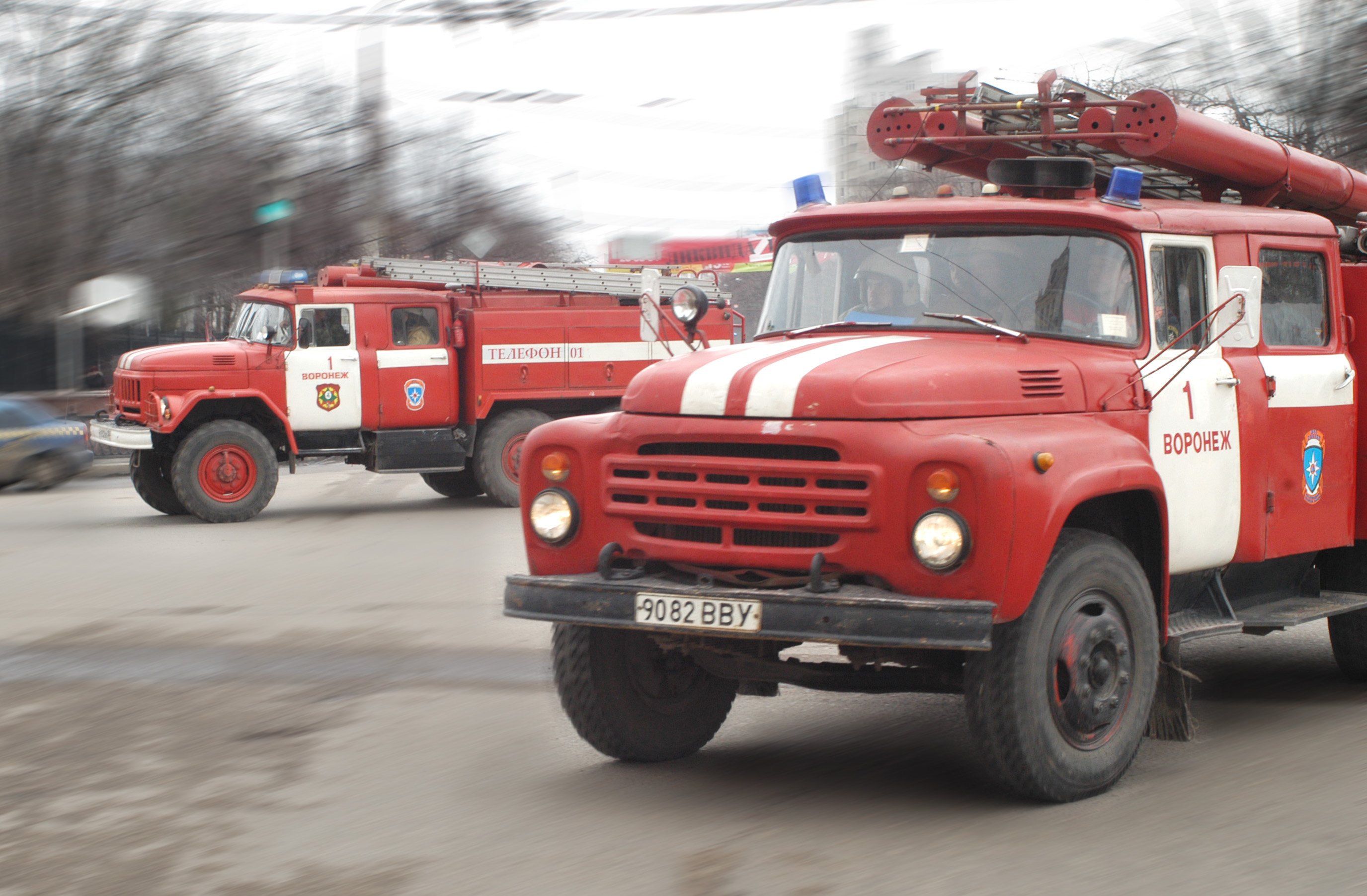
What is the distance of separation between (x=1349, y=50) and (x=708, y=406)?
1604 cm

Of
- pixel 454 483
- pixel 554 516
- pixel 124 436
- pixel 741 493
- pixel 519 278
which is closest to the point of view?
pixel 741 493

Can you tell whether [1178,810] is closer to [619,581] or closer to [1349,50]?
[619,581]

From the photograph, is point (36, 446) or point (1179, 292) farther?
point (36, 446)

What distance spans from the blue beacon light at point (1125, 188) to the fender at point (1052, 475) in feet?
3.23

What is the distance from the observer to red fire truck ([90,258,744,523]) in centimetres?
1702

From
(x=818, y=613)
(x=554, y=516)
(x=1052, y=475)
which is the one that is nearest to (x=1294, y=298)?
(x=1052, y=475)

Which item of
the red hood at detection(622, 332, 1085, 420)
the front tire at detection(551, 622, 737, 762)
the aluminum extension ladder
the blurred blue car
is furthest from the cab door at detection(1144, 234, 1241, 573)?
the blurred blue car

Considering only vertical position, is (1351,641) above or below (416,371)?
below

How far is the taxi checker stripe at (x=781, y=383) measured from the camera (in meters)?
5.52

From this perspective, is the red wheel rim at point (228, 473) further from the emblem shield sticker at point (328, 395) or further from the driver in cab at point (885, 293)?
the driver in cab at point (885, 293)

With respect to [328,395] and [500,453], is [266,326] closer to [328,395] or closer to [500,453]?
[328,395]

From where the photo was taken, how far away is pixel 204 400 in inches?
675

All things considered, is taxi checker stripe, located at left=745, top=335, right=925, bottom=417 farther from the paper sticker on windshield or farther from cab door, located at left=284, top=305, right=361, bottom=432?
cab door, located at left=284, top=305, right=361, bottom=432

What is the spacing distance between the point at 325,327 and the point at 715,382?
12547 mm
